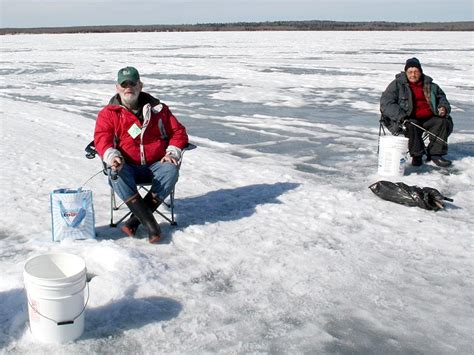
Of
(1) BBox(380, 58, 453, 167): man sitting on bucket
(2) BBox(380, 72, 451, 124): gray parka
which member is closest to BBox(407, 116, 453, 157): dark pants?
(1) BBox(380, 58, 453, 167): man sitting on bucket

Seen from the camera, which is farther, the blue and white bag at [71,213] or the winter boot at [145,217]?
the winter boot at [145,217]

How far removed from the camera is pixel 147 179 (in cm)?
462

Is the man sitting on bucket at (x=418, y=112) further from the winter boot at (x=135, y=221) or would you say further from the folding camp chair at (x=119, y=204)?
the winter boot at (x=135, y=221)

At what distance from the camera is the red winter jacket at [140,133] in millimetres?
4422

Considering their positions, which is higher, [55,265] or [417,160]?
[55,265]

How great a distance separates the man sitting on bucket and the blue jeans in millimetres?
3367

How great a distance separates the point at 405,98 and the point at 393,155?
978 mm

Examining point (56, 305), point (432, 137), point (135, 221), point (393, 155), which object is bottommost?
point (135, 221)

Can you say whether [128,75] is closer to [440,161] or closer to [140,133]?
[140,133]

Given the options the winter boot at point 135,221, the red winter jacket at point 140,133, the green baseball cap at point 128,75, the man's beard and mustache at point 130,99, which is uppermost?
the green baseball cap at point 128,75

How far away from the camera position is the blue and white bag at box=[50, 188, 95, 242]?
13.7ft

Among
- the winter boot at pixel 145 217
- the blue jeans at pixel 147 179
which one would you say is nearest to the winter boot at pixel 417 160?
the blue jeans at pixel 147 179

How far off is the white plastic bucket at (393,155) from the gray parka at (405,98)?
1.80 feet

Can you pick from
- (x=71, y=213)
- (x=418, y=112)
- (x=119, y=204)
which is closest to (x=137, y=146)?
(x=71, y=213)
